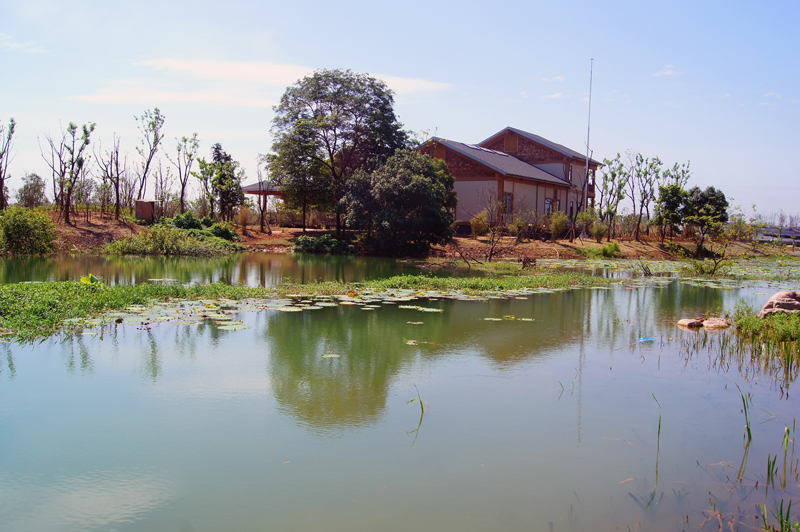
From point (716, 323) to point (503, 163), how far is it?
26156 mm

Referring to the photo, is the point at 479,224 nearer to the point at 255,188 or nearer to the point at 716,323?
the point at 255,188

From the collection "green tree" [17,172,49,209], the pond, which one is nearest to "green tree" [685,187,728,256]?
the pond

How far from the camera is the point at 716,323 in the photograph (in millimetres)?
10594

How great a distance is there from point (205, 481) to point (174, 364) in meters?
3.36

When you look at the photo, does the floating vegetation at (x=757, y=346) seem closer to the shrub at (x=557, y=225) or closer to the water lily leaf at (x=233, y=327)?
the water lily leaf at (x=233, y=327)

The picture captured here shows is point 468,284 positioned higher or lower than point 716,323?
higher

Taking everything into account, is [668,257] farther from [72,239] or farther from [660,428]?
[72,239]

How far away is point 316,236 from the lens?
32594mm

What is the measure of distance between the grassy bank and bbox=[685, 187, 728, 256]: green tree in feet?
64.4

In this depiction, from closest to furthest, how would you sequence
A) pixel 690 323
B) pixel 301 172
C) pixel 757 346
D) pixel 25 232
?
pixel 757 346 → pixel 690 323 → pixel 25 232 → pixel 301 172

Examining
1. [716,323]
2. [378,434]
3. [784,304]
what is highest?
[784,304]

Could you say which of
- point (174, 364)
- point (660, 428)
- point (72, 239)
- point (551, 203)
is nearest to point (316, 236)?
point (72, 239)

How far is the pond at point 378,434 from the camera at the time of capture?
397 centimetres

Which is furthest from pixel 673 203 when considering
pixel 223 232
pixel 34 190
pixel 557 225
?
pixel 34 190
